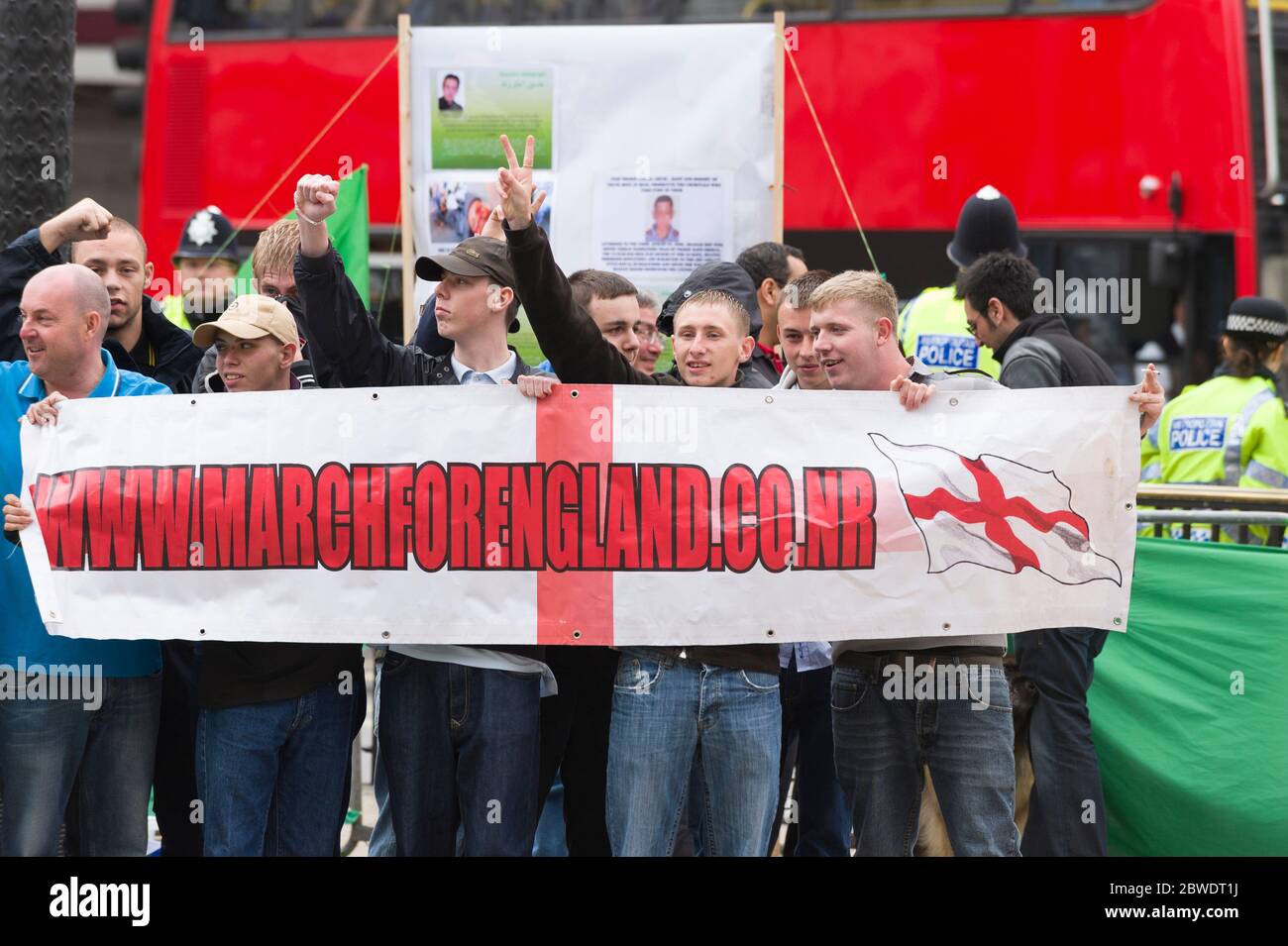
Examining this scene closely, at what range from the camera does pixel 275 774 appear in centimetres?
427

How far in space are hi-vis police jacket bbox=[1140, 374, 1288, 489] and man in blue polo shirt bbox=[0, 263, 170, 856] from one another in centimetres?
473

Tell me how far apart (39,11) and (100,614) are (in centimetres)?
215

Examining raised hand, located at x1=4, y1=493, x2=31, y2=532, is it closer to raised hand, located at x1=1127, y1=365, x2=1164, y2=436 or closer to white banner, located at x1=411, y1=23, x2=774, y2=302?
white banner, located at x1=411, y1=23, x2=774, y2=302

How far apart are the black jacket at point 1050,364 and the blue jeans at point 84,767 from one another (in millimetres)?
2816

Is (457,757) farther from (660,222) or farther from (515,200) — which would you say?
(660,222)

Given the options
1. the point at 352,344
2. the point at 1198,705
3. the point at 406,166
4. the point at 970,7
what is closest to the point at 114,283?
the point at 352,344

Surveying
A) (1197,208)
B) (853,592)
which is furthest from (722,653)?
(1197,208)

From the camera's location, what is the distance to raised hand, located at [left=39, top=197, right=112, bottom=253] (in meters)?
4.52

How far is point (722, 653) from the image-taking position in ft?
13.7

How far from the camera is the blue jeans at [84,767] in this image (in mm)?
4254

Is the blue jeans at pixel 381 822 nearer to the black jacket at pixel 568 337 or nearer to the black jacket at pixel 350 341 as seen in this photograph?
the black jacket at pixel 350 341

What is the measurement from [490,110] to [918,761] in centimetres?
370

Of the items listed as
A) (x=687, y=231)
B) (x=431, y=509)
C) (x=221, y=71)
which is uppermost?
(x=221, y=71)

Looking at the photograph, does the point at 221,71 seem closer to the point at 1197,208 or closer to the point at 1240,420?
the point at 1197,208
